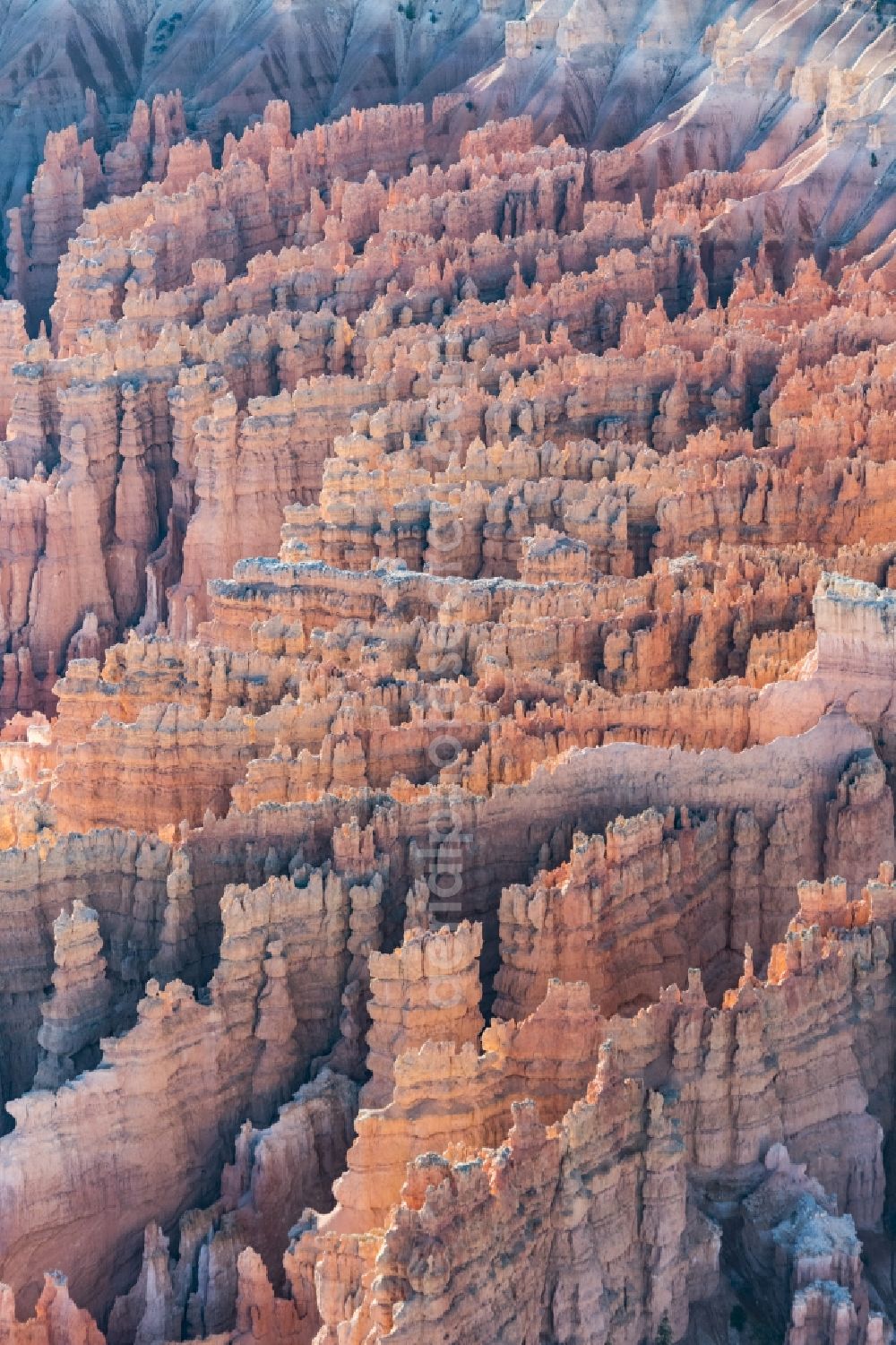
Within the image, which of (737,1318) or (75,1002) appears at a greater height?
(75,1002)

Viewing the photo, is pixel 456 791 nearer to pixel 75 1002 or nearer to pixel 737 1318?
pixel 75 1002

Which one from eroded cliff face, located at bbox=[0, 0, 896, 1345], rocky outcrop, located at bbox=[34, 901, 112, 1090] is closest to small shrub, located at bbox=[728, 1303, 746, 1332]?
eroded cliff face, located at bbox=[0, 0, 896, 1345]

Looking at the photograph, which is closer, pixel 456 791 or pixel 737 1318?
pixel 737 1318

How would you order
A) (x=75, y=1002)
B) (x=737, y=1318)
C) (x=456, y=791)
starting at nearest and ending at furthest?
(x=737, y=1318) < (x=75, y=1002) < (x=456, y=791)

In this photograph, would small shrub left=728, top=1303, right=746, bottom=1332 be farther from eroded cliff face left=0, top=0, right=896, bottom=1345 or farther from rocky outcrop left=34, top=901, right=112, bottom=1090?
rocky outcrop left=34, top=901, right=112, bottom=1090

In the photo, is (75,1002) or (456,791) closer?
(75,1002)

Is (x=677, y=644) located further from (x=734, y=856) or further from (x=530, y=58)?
(x=530, y=58)

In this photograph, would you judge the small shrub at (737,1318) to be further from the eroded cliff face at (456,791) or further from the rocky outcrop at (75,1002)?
the rocky outcrop at (75,1002)

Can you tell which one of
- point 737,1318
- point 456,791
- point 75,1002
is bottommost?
point 737,1318

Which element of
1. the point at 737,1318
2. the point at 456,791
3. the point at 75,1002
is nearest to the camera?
the point at 737,1318

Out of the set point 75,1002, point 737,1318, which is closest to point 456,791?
point 75,1002
